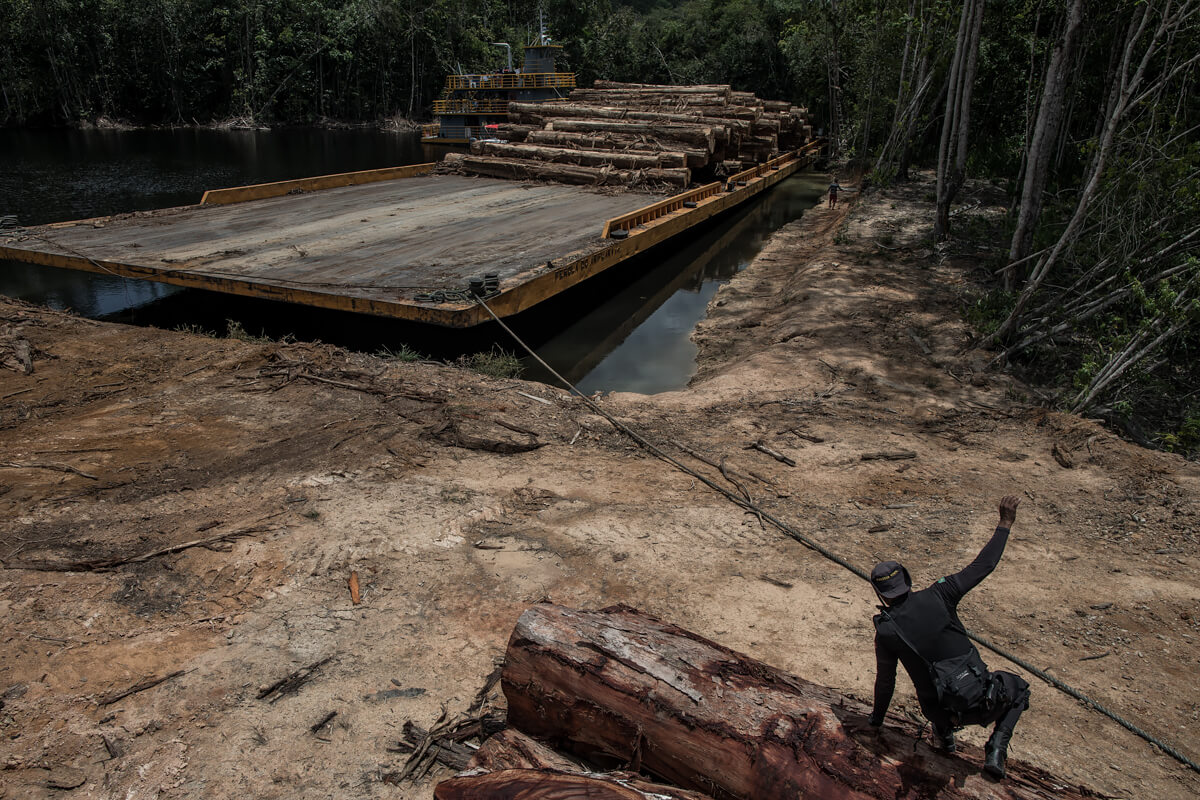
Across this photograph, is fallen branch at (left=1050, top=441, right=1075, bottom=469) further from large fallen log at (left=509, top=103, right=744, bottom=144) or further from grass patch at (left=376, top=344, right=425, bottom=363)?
large fallen log at (left=509, top=103, right=744, bottom=144)

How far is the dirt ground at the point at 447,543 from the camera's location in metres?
3.55

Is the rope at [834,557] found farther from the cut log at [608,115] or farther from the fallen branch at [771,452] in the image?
the cut log at [608,115]

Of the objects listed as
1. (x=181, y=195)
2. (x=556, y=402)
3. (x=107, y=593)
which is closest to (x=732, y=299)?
(x=556, y=402)

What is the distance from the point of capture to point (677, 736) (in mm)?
3006

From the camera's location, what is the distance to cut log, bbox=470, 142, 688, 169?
672 inches

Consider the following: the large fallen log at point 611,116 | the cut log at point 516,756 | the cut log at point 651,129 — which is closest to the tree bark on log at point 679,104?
the large fallen log at point 611,116

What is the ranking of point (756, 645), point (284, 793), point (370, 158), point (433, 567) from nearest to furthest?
point (284, 793) → point (756, 645) → point (433, 567) → point (370, 158)

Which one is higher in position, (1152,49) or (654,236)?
(1152,49)

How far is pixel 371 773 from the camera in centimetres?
331

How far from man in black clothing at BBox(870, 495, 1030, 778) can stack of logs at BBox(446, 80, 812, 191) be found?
14736mm

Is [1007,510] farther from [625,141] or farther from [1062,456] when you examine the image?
[625,141]

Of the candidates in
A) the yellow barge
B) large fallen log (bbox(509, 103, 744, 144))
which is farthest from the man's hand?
large fallen log (bbox(509, 103, 744, 144))

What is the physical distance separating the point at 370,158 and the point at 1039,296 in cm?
3047

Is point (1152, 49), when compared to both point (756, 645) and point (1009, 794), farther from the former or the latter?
point (1009, 794)
